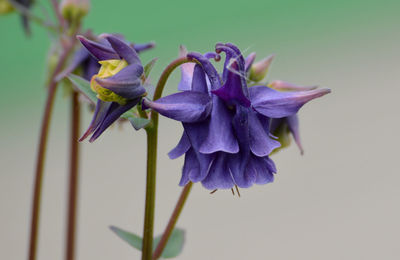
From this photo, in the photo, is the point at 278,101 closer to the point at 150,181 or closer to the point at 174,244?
the point at 150,181

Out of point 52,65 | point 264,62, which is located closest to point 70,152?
point 52,65

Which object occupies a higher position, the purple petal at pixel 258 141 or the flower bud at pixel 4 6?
the flower bud at pixel 4 6

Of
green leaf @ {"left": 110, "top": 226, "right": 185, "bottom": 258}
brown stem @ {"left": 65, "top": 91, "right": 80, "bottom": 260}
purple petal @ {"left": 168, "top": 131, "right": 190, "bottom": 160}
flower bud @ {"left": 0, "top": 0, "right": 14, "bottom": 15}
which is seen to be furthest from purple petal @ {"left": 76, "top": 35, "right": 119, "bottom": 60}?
flower bud @ {"left": 0, "top": 0, "right": 14, "bottom": 15}

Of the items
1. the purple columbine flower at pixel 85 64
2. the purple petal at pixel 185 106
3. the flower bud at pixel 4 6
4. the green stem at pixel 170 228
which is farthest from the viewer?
the flower bud at pixel 4 6

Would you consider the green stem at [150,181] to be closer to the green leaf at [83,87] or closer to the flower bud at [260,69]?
the green leaf at [83,87]

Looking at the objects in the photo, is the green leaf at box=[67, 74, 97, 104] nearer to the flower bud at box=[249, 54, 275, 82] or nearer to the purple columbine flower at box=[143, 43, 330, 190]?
the purple columbine flower at box=[143, 43, 330, 190]

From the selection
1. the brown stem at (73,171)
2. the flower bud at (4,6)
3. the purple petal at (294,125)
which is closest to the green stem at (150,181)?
the purple petal at (294,125)
